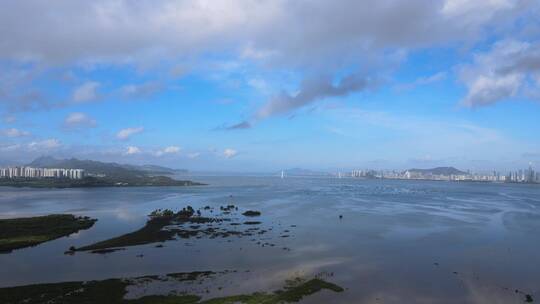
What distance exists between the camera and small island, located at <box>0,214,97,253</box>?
3145 cm

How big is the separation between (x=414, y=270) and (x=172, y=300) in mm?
13851

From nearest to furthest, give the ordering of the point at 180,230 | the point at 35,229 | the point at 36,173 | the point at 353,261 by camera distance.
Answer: the point at 353,261 → the point at 35,229 → the point at 180,230 → the point at 36,173

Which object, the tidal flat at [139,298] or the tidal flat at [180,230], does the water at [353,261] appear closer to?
the tidal flat at [139,298]

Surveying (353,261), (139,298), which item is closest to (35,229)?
(139,298)

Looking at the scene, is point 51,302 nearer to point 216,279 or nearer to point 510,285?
point 216,279

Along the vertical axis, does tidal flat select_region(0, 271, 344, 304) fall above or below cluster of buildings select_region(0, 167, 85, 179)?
below

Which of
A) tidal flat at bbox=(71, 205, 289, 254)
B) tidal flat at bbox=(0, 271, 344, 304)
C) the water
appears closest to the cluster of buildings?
tidal flat at bbox=(71, 205, 289, 254)

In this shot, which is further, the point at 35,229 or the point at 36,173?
the point at 36,173

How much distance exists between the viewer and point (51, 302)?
18000mm

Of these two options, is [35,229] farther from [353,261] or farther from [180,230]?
[353,261]

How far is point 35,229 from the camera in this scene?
3766cm

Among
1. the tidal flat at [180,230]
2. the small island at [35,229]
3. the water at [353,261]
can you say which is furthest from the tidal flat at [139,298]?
the small island at [35,229]

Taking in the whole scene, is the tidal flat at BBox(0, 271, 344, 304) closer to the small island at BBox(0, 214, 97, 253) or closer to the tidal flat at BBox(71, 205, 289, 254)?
the tidal flat at BBox(71, 205, 289, 254)

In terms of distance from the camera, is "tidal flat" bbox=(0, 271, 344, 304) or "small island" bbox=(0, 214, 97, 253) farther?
"small island" bbox=(0, 214, 97, 253)
